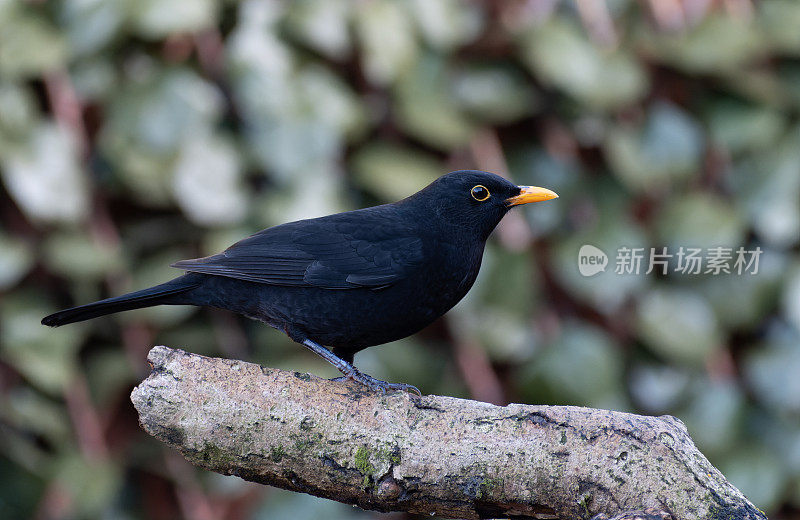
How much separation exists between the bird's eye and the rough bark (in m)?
0.63

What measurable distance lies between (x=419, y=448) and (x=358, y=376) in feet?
1.03

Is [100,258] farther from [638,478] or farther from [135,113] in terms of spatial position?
[638,478]

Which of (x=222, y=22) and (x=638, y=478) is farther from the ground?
(x=222, y=22)

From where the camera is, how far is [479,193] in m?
2.28

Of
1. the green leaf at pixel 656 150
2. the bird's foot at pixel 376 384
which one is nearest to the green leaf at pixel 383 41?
the green leaf at pixel 656 150

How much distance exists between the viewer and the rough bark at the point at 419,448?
1765 millimetres

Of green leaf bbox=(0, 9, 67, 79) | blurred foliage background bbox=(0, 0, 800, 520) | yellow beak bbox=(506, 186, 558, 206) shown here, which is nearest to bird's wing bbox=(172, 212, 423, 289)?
yellow beak bbox=(506, 186, 558, 206)

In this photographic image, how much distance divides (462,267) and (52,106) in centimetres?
188

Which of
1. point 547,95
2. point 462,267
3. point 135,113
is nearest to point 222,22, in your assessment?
point 135,113

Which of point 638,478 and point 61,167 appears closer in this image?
point 638,478

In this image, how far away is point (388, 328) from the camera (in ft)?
6.81

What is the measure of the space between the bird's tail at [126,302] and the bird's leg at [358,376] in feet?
1.17

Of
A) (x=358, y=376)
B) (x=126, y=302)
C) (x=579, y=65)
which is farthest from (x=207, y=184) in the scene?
(x=579, y=65)

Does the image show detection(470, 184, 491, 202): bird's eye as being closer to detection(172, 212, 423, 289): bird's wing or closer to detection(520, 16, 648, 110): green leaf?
detection(172, 212, 423, 289): bird's wing
